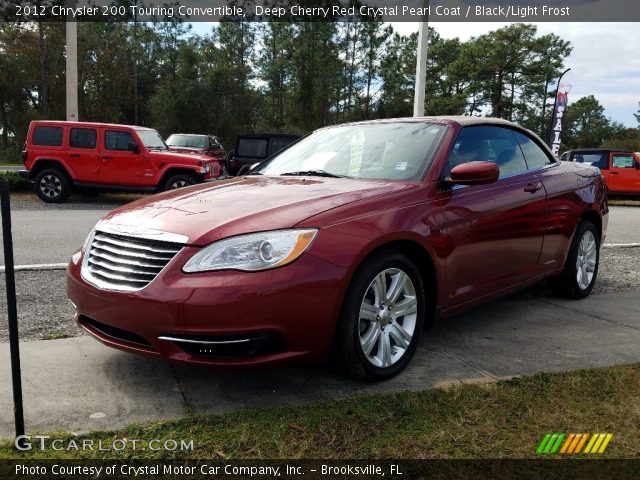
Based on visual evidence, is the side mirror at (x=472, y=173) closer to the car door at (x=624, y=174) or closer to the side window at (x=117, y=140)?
the side window at (x=117, y=140)

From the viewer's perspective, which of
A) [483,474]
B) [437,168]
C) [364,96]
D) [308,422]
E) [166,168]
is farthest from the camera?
[364,96]

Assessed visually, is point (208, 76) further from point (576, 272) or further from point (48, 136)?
point (576, 272)

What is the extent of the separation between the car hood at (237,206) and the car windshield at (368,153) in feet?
0.69

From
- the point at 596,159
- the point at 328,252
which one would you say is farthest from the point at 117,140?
the point at 596,159

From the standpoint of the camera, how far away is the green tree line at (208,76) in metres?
42.8

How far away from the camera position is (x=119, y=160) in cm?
1329

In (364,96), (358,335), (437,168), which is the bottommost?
(358,335)

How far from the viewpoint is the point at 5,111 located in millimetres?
45375

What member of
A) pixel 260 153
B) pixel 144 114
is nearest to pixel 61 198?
pixel 260 153

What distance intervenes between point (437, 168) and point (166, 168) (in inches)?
414

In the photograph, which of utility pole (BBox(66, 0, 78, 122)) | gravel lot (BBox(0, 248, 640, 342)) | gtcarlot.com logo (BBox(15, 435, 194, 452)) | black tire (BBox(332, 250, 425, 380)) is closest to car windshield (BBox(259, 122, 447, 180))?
black tire (BBox(332, 250, 425, 380))

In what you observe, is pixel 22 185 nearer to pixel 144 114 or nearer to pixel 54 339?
pixel 54 339

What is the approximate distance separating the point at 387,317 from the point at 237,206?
41.4 inches

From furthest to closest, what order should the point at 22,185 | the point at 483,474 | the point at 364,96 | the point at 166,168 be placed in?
the point at 364,96, the point at 22,185, the point at 166,168, the point at 483,474
